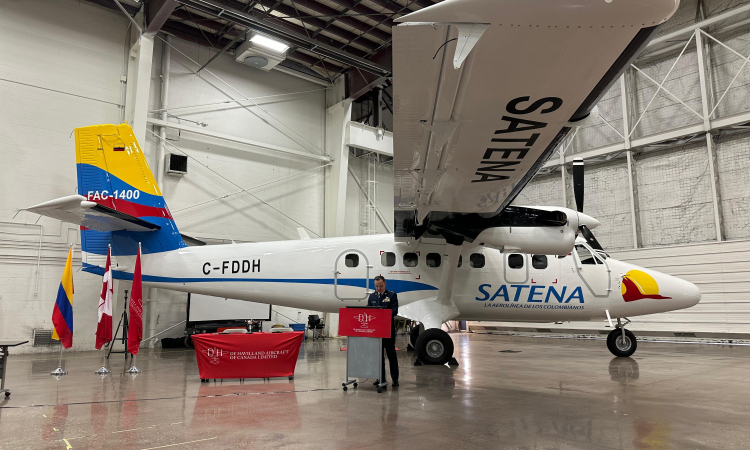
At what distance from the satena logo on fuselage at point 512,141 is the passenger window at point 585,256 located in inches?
201

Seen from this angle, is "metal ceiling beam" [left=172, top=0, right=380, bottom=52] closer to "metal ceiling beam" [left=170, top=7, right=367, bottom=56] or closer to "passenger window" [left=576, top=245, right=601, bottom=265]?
"metal ceiling beam" [left=170, top=7, right=367, bottom=56]

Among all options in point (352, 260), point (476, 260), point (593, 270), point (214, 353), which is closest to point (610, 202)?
point (593, 270)

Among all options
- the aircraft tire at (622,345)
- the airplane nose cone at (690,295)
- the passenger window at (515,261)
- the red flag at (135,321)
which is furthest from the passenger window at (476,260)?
the red flag at (135,321)

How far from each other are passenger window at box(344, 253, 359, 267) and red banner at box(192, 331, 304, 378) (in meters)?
2.96

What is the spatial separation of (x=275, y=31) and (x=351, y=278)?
9423 mm

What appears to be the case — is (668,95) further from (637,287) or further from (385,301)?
(385,301)

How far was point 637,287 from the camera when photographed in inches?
401

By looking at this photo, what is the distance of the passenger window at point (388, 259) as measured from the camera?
1023cm

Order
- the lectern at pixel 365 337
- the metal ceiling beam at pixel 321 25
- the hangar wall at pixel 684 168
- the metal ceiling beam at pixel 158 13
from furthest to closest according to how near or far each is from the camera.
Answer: the metal ceiling beam at pixel 321 25 → the hangar wall at pixel 684 168 → the metal ceiling beam at pixel 158 13 → the lectern at pixel 365 337

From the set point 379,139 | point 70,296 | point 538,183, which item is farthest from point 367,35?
point 70,296

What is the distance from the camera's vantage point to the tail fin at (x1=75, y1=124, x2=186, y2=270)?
10227 mm

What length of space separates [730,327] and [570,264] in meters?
8.65

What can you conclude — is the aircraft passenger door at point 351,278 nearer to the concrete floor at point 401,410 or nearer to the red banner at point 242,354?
the concrete floor at point 401,410

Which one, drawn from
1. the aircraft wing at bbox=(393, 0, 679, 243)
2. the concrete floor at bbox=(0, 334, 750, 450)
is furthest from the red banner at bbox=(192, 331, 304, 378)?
the aircraft wing at bbox=(393, 0, 679, 243)
